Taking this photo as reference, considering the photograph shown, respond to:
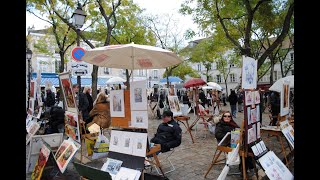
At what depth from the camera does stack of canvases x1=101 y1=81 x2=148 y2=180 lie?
3718 mm

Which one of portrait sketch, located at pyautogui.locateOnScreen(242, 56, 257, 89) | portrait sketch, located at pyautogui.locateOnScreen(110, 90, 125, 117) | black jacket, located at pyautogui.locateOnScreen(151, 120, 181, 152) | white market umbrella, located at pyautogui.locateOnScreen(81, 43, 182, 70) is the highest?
white market umbrella, located at pyautogui.locateOnScreen(81, 43, 182, 70)

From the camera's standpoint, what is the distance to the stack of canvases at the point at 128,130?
3718 mm

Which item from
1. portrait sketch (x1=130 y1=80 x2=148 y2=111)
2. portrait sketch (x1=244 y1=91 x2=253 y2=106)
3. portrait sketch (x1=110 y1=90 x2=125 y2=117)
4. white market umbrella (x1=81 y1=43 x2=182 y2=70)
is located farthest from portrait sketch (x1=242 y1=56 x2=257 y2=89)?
portrait sketch (x1=110 y1=90 x2=125 y2=117)

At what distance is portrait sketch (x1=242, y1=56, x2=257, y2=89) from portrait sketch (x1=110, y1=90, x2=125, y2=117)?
5.94 feet

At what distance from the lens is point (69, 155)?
388 cm

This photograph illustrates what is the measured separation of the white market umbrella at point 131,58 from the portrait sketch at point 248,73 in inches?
45.6

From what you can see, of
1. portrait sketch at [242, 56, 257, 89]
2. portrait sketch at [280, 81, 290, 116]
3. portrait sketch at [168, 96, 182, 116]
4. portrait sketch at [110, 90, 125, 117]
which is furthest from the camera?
portrait sketch at [168, 96, 182, 116]

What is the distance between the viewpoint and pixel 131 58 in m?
4.63

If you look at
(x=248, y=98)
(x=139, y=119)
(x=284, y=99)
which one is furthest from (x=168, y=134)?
(x=284, y=99)

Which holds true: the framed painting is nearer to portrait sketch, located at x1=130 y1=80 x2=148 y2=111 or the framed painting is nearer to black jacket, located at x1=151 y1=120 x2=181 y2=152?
portrait sketch, located at x1=130 y1=80 x2=148 y2=111

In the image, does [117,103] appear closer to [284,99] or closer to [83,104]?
[284,99]

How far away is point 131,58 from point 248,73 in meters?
2.00
